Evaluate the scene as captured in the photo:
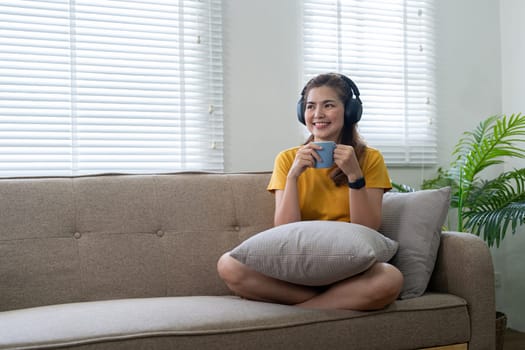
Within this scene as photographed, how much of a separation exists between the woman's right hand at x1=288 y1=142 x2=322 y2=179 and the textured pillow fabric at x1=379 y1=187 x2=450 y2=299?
379 mm

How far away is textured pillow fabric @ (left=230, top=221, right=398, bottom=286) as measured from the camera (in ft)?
5.90

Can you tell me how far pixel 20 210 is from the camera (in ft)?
7.04

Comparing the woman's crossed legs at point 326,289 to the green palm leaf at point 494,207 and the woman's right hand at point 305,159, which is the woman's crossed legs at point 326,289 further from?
the green palm leaf at point 494,207

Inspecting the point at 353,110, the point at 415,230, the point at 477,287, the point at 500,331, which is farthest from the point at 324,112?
the point at 500,331

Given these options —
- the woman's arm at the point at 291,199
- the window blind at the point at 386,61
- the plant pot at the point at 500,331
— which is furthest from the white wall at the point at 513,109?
the woman's arm at the point at 291,199

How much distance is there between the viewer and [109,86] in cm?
277

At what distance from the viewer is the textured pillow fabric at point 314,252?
1797 millimetres

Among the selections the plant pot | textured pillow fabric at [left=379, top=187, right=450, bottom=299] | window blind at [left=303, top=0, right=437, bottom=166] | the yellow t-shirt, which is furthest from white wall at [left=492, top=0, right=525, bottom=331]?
the yellow t-shirt

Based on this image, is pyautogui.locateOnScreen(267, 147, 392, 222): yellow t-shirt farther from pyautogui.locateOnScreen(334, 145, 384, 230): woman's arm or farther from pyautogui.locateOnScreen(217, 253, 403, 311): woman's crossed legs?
pyautogui.locateOnScreen(217, 253, 403, 311): woman's crossed legs

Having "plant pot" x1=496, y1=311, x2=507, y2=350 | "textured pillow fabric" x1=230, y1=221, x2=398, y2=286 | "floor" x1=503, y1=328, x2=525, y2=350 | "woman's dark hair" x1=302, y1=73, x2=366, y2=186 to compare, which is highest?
"woman's dark hair" x1=302, y1=73, x2=366, y2=186

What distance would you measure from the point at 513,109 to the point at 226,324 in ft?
8.16

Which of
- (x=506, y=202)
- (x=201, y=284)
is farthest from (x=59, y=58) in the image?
(x=506, y=202)

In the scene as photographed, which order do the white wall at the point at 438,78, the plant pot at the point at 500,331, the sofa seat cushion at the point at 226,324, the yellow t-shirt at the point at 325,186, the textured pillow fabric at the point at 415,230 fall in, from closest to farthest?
the sofa seat cushion at the point at 226,324 < the textured pillow fabric at the point at 415,230 < the yellow t-shirt at the point at 325,186 < the plant pot at the point at 500,331 < the white wall at the point at 438,78

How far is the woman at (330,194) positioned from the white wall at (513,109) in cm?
158
